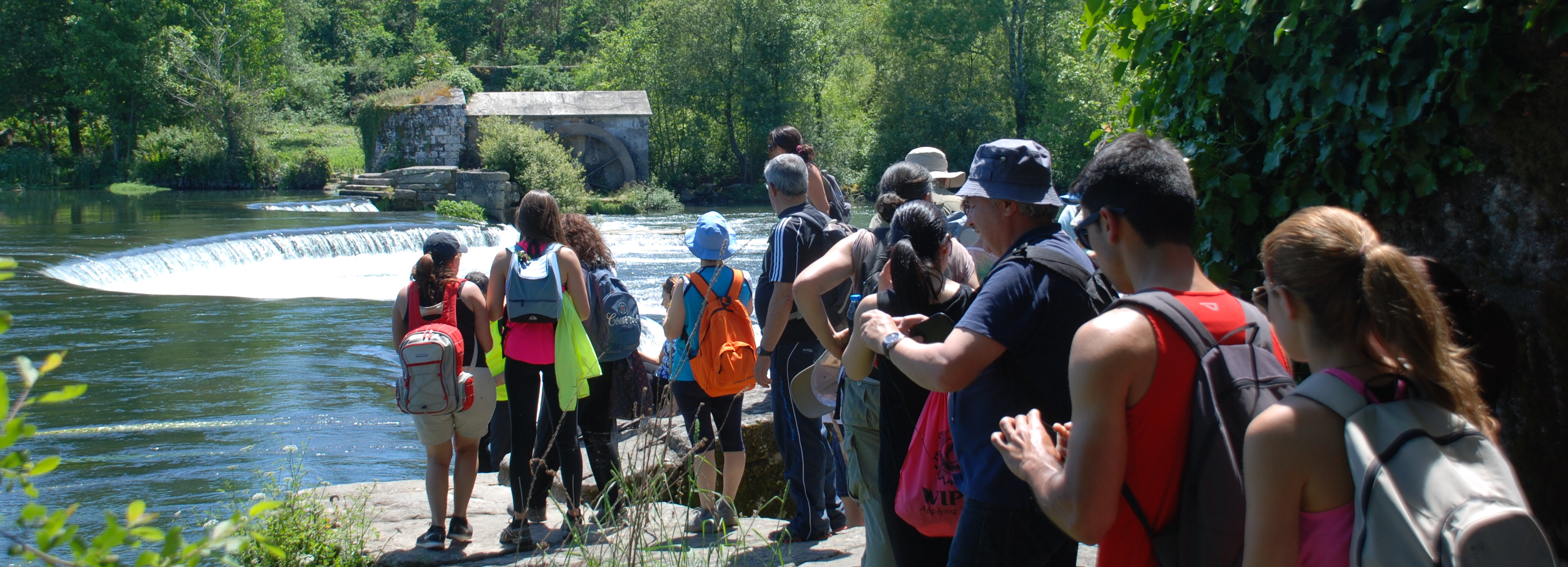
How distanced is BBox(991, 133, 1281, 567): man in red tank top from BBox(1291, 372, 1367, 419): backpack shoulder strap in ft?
0.68

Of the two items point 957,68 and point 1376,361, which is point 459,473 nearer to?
point 1376,361

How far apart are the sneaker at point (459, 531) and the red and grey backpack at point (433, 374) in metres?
0.50

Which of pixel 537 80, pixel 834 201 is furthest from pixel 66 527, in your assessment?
pixel 537 80

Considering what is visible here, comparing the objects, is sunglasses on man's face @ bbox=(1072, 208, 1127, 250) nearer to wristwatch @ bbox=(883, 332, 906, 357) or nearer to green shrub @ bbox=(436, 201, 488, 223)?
wristwatch @ bbox=(883, 332, 906, 357)

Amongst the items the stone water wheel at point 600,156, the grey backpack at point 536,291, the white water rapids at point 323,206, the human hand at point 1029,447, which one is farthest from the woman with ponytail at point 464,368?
the stone water wheel at point 600,156

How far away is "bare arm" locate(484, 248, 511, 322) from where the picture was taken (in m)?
4.18

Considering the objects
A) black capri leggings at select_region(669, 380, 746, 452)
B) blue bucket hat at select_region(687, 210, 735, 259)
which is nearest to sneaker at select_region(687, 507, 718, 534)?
black capri leggings at select_region(669, 380, 746, 452)

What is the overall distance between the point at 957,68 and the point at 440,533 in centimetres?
3289

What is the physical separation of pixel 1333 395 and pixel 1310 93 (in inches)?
82.6

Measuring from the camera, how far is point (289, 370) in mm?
9875

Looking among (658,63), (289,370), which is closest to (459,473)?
(289,370)

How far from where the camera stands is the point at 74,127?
36781 mm

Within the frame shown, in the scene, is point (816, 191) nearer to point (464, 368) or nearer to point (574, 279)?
point (574, 279)

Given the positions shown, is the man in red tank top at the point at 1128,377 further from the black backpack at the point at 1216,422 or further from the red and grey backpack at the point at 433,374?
the red and grey backpack at the point at 433,374
